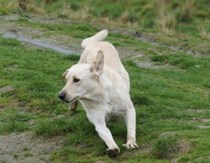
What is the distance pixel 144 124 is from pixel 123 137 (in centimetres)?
65

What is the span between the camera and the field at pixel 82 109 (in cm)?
972

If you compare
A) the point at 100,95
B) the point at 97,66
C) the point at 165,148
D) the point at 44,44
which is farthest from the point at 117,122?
the point at 44,44

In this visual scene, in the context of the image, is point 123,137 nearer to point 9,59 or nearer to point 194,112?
point 194,112

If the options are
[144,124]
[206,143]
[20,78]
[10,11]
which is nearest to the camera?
[206,143]

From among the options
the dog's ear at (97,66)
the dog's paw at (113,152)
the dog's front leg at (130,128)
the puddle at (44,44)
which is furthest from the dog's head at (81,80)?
the puddle at (44,44)

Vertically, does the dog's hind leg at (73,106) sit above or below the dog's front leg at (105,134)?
below

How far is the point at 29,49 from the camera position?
19.7 meters

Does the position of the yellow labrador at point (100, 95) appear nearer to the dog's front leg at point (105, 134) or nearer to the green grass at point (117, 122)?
the dog's front leg at point (105, 134)

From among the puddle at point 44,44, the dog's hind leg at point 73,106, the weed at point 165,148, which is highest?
the weed at point 165,148

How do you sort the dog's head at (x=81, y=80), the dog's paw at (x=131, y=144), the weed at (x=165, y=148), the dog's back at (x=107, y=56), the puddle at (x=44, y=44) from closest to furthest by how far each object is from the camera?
the weed at (x=165, y=148) < the dog's head at (x=81, y=80) < the dog's paw at (x=131, y=144) < the dog's back at (x=107, y=56) < the puddle at (x=44, y=44)

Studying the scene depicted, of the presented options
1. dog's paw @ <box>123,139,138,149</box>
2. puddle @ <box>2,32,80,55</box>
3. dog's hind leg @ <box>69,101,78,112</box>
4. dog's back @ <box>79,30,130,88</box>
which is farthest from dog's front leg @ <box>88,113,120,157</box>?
puddle @ <box>2,32,80,55</box>

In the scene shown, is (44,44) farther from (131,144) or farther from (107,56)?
(131,144)

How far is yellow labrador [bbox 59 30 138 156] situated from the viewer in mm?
9461

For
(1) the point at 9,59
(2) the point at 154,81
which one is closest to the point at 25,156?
(2) the point at 154,81
